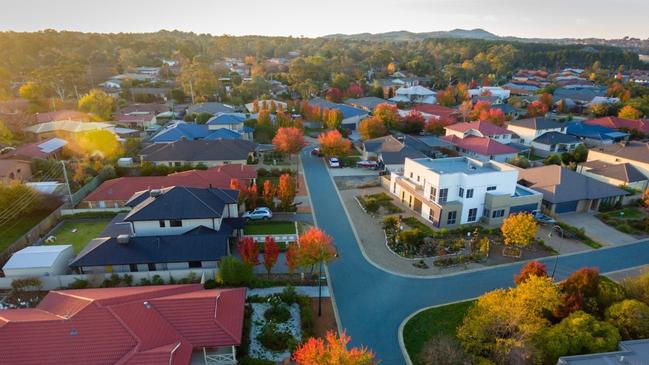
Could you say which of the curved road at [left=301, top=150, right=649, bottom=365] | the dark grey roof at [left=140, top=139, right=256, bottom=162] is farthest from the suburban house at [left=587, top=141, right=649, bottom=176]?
the dark grey roof at [left=140, top=139, right=256, bottom=162]

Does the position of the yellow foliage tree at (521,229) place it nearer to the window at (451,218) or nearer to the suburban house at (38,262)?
the window at (451,218)

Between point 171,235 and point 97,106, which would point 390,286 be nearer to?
point 171,235

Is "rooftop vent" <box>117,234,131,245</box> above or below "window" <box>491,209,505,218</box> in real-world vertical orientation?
above

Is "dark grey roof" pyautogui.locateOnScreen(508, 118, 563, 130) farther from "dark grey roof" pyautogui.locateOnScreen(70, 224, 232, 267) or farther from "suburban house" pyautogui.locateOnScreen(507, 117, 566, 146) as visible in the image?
"dark grey roof" pyautogui.locateOnScreen(70, 224, 232, 267)

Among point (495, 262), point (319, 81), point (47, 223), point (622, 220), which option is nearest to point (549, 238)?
point (495, 262)

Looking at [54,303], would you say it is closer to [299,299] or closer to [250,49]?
[299,299]

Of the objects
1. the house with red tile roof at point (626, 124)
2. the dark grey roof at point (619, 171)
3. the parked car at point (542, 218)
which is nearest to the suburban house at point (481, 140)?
the dark grey roof at point (619, 171)

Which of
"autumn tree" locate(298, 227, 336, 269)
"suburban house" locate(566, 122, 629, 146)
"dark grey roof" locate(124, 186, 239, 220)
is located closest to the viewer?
"autumn tree" locate(298, 227, 336, 269)

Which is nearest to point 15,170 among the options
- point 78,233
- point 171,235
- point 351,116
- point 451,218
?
point 78,233
